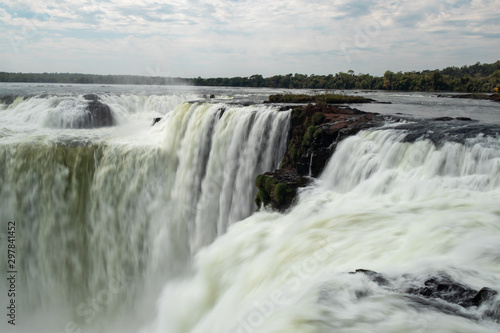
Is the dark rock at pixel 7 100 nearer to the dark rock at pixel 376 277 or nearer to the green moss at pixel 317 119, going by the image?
the green moss at pixel 317 119

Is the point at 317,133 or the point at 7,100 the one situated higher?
the point at 7,100

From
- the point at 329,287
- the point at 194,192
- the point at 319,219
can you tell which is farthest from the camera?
the point at 194,192

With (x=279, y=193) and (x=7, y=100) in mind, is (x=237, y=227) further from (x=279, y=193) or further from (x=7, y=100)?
(x=7, y=100)

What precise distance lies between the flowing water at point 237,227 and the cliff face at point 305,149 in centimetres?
50

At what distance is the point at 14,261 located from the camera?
1483 centimetres

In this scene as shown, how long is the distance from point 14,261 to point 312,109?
13.5 metres

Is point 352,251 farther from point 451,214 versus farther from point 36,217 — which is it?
point 36,217

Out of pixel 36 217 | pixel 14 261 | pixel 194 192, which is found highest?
pixel 194 192

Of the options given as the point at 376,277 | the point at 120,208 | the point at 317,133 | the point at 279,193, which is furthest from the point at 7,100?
the point at 376,277

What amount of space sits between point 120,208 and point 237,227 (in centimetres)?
700

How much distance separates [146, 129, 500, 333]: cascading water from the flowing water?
3 centimetres

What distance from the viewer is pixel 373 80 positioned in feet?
205

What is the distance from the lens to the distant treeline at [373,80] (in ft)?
169

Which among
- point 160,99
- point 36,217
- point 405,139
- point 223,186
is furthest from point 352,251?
point 160,99
